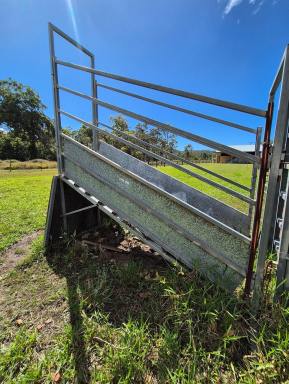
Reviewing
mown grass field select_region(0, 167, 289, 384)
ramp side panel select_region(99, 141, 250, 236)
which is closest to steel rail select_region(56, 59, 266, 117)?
ramp side panel select_region(99, 141, 250, 236)

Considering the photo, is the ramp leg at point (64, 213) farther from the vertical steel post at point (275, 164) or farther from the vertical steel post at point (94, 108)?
the vertical steel post at point (275, 164)

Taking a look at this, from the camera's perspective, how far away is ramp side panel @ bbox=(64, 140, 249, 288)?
184cm

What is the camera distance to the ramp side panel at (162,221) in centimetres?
184

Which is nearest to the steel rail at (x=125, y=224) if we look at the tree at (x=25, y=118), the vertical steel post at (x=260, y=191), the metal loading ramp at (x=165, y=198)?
the metal loading ramp at (x=165, y=198)

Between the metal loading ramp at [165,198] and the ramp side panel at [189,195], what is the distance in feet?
0.04

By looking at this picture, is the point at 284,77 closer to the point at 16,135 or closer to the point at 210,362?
the point at 210,362

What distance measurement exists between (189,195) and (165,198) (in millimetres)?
851

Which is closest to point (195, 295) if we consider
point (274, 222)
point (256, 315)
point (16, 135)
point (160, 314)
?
point (160, 314)

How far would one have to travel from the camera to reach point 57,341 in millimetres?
1677

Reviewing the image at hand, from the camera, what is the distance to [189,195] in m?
2.85

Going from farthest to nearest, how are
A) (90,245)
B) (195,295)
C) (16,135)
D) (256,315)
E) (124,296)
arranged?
(16,135) → (90,245) → (124,296) → (195,295) → (256,315)

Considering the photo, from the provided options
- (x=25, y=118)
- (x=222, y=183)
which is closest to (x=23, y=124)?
(x=25, y=118)

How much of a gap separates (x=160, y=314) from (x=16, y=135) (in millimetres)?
44910

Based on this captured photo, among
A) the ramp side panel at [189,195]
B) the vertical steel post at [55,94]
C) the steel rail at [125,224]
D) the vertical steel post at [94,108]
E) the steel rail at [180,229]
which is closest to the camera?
the steel rail at [180,229]
